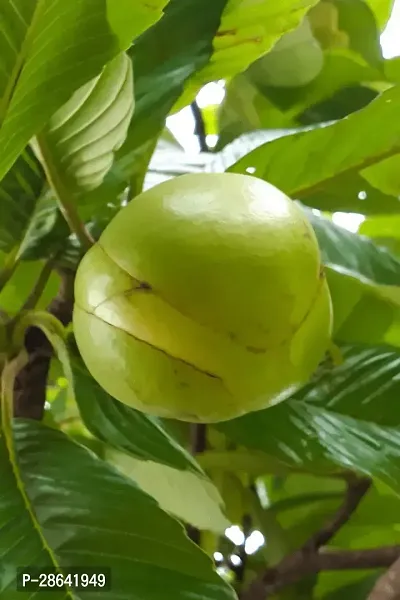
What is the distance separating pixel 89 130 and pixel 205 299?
119 millimetres

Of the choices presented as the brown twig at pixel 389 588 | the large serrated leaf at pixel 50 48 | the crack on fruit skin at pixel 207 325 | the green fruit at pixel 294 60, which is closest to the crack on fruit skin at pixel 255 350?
the crack on fruit skin at pixel 207 325

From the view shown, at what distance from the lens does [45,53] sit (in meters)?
0.28

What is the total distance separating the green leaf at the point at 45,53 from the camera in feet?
0.90

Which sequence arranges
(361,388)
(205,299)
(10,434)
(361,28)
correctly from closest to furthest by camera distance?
(205,299) < (10,434) < (361,388) < (361,28)

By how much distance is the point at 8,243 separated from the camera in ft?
1.38

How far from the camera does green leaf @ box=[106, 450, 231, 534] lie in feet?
1.49

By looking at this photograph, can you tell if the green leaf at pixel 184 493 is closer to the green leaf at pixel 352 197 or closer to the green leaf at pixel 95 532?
the green leaf at pixel 95 532

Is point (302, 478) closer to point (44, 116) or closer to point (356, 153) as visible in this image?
point (356, 153)

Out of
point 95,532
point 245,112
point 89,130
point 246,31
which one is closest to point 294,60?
point 245,112

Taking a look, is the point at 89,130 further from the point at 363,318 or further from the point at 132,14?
the point at 363,318

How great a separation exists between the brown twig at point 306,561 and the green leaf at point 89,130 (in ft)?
1.02

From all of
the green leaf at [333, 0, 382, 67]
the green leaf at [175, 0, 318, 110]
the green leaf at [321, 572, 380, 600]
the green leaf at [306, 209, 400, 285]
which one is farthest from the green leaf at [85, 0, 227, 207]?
the green leaf at [321, 572, 380, 600]

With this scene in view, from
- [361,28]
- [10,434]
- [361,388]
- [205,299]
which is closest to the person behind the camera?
[205,299]

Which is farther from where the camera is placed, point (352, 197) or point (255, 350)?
point (352, 197)
